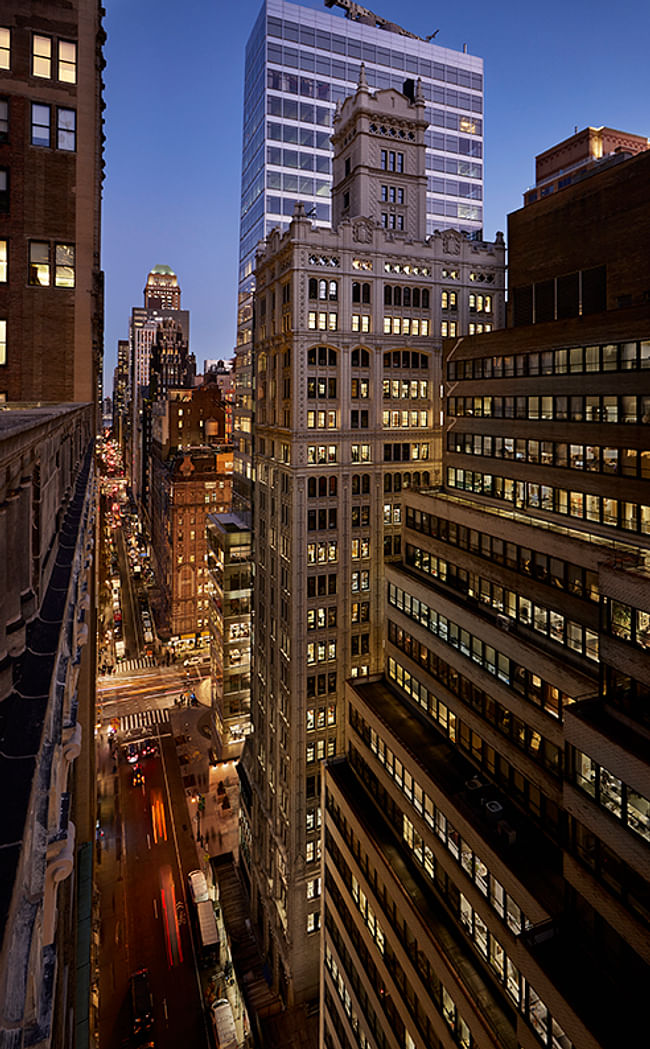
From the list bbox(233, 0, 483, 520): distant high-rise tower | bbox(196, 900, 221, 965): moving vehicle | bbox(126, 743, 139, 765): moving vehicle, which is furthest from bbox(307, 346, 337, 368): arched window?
bbox(126, 743, 139, 765): moving vehicle

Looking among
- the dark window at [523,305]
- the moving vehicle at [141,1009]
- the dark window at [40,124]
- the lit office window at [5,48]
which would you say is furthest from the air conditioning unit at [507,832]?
the dark window at [523,305]

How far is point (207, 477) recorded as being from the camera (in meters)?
136

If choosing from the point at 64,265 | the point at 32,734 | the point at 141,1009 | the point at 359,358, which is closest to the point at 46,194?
the point at 64,265

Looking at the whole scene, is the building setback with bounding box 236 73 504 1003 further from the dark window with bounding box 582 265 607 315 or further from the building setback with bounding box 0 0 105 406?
the building setback with bounding box 0 0 105 406

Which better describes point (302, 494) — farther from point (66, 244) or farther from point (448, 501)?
point (66, 244)

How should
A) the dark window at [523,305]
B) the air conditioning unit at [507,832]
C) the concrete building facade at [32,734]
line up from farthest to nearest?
the dark window at [523,305], the air conditioning unit at [507,832], the concrete building facade at [32,734]

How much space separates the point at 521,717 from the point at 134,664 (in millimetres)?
108159

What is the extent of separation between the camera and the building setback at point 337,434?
53.3 meters

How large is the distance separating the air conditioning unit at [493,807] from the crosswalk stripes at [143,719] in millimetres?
82223

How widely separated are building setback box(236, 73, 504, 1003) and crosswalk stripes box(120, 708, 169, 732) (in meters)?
44.8

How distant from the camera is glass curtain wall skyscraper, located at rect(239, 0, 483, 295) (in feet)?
251

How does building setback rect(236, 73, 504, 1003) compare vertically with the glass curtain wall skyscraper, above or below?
below

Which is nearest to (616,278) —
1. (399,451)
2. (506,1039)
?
(399,451)

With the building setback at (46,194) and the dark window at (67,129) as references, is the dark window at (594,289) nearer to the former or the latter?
the building setback at (46,194)
